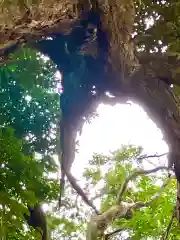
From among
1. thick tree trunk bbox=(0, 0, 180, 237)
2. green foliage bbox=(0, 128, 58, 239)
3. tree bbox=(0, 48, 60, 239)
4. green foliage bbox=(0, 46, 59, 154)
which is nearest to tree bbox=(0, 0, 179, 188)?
thick tree trunk bbox=(0, 0, 180, 237)

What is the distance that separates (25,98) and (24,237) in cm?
454

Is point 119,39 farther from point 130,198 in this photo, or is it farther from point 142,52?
point 130,198

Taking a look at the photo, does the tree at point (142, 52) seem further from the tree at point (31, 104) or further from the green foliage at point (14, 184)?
the tree at point (31, 104)

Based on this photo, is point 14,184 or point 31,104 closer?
point 14,184

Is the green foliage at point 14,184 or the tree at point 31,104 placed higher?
the tree at point 31,104

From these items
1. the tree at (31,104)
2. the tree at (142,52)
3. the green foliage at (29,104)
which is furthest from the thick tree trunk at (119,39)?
the green foliage at (29,104)

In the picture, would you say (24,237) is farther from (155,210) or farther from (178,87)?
(155,210)

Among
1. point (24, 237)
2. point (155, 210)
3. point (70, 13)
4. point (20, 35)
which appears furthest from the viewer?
point (155, 210)

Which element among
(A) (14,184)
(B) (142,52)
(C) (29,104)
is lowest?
(A) (14,184)

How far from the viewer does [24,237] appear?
5.12 metres

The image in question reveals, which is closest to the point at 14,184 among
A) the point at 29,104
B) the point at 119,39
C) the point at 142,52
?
the point at 119,39

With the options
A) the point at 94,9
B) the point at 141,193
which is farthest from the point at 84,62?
the point at 141,193

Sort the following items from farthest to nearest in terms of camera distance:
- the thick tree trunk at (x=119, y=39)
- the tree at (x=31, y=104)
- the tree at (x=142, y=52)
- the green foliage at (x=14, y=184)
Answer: the tree at (x=31, y=104) < the green foliage at (x=14, y=184) < the tree at (x=142, y=52) < the thick tree trunk at (x=119, y=39)

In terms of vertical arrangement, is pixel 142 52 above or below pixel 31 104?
below
